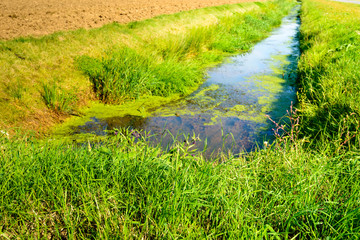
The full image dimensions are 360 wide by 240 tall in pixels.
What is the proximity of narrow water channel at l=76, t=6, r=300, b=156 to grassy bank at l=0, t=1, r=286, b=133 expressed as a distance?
490 millimetres

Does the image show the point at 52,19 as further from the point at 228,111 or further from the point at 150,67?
the point at 228,111

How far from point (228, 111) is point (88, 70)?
2.39m

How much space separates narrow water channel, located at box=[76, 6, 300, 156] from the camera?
3.73 meters

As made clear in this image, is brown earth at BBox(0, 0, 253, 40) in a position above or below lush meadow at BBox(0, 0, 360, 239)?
above

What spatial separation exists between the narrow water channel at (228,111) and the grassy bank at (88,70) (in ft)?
1.61

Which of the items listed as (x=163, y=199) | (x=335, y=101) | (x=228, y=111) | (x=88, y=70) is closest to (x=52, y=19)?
(x=88, y=70)

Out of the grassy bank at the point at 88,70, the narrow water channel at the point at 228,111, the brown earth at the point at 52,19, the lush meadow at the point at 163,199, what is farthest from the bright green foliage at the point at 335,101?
the brown earth at the point at 52,19

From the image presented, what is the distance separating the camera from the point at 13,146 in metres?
2.29

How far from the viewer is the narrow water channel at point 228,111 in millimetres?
3729

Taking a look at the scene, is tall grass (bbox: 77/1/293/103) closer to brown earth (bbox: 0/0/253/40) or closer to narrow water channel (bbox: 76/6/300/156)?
narrow water channel (bbox: 76/6/300/156)

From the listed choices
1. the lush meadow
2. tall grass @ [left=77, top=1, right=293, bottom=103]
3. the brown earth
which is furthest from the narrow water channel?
the brown earth

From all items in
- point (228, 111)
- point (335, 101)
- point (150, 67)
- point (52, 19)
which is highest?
point (52, 19)

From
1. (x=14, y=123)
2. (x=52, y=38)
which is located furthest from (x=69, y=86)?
(x=52, y=38)

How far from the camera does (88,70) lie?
4.60 m
